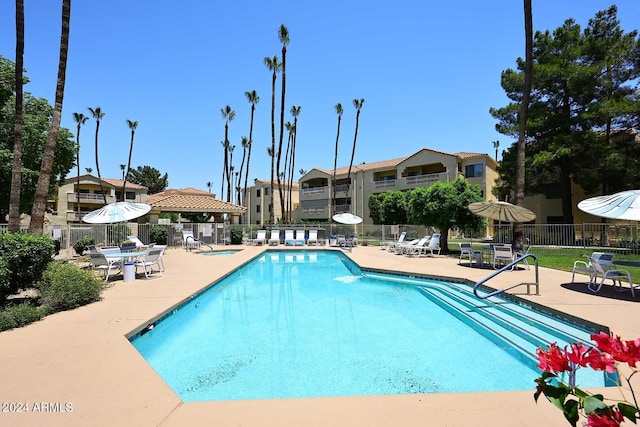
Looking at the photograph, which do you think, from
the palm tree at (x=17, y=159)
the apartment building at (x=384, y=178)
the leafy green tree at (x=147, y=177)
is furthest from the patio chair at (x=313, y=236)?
the leafy green tree at (x=147, y=177)

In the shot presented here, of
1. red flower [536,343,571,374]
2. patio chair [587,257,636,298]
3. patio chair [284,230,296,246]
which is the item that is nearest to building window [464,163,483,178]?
patio chair [284,230,296,246]

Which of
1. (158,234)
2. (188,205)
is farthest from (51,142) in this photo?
(188,205)

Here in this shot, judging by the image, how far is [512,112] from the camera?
83.5 feet

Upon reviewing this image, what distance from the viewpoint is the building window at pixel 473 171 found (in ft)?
103

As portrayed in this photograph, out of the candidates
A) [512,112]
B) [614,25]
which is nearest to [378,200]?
[512,112]

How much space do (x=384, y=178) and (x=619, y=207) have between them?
102 feet

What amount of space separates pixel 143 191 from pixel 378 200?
115 ft

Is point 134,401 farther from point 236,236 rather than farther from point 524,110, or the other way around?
point 236,236

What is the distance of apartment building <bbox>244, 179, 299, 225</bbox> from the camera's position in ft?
162

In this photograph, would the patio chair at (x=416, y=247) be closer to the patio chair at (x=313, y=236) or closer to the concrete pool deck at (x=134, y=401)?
the patio chair at (x=313, y=236)

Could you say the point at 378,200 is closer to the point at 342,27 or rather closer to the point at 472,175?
the point at 472,175

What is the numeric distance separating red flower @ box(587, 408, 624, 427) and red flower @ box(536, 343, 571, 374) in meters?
0.17

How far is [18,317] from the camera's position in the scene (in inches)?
214

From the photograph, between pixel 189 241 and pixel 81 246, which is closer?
pixel 81 246
